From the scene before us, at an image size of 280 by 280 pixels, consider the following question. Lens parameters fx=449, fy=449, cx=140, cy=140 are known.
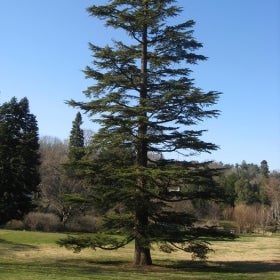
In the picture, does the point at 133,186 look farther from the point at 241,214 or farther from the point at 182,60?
the point at 241,214

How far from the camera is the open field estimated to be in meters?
15.0

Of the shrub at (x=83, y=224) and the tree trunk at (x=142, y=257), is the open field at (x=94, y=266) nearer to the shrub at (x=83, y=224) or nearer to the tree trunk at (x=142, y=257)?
the tree trunk at (x=142, y=257)

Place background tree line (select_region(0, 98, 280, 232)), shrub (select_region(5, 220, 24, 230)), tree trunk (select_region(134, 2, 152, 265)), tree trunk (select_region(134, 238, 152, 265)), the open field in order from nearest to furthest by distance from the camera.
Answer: the open field, tree trunk (select_region(134, 2, 152, 265)), tree trunk (select_region(134, 238, 152, 265)), shrub (select_region(5, 220, 24, 230)), background tree line (select_region(0, 98, 280, 232))

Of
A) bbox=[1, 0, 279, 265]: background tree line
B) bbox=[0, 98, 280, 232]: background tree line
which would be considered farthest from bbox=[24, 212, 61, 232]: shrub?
bbox=[1, 0, 279, 265]: background tree line

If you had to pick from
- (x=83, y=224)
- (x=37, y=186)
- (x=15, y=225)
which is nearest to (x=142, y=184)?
(x=15, y=225)

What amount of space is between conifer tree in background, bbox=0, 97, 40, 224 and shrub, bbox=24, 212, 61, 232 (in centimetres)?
84

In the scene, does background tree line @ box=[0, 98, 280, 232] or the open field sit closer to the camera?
the open field

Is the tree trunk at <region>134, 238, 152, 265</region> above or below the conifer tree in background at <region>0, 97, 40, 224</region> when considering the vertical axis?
below

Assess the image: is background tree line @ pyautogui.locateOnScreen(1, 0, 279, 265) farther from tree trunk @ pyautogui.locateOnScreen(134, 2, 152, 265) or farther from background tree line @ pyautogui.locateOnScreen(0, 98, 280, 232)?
background tree line @ pyautogui.locateOnScreen(0, 98, 280, 232)

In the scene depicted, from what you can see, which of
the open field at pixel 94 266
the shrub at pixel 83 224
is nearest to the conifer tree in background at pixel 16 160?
the shrub at pixel 83 224

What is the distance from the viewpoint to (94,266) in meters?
19.0

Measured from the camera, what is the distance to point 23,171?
43.9 m

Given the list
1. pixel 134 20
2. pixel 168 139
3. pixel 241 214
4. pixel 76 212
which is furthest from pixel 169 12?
pixel 241 214

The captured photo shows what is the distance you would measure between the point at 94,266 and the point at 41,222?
88.8 ft
